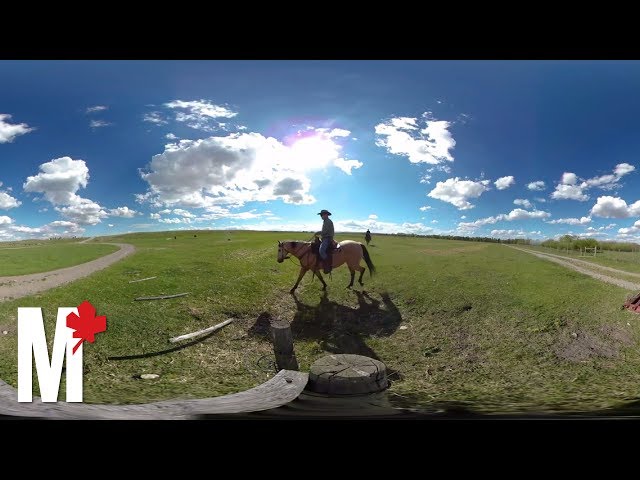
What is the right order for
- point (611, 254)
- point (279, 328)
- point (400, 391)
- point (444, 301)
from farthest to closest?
point (444, 301) → point (611, 254) → point (279, 328) → point (400, 391)

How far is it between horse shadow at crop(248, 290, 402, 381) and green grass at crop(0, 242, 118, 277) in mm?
2518

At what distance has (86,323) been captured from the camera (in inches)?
163

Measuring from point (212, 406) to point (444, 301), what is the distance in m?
2.87

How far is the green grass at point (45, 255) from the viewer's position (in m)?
4.47

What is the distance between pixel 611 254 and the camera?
13.5 feet

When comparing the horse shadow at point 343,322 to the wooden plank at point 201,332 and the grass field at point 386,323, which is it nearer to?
the grass field at point 386,323

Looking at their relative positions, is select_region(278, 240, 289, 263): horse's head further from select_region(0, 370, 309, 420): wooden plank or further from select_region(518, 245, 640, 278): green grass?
select_region(518, 245, 640, 278): green grass

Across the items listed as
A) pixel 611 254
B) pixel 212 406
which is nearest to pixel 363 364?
pixel 212 406

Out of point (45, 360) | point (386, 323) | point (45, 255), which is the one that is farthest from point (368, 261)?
point (45, 255)

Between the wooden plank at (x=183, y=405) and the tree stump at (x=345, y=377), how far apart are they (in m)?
0.15

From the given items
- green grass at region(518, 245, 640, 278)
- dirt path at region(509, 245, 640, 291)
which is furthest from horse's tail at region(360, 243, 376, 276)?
green grass at region(518, 245, 640, 278)

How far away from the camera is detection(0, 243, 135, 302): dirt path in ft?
14.1

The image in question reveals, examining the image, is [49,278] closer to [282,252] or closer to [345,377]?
[282,252]
